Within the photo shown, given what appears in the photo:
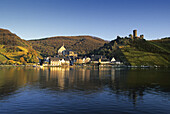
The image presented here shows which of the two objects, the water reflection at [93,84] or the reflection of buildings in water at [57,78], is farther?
the reflection of buildings in water at [57,78]

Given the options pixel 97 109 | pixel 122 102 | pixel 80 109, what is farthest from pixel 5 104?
pixel 122 102

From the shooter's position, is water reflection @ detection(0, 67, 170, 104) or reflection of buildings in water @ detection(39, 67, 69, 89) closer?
water reflection @ detection(0, 67, 170, 104)

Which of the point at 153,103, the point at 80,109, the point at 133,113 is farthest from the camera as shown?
the point at 153,103

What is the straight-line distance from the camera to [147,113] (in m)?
25.8

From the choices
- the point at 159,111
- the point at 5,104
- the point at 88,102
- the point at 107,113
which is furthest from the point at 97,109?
the point at 5,104

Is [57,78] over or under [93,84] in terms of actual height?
over

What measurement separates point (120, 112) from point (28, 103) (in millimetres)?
16232

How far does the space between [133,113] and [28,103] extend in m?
18.1

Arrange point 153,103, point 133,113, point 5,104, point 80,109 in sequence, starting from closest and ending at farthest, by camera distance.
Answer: point 133,113 < point 80,109 < point 5,104 < point 153,103

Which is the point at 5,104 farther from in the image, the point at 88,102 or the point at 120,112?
the point at 120,112

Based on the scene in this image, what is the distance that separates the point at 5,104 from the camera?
29922 millimetres

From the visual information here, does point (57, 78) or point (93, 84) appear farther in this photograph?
point (57, 78)

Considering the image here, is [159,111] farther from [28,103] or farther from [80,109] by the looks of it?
[28,103]

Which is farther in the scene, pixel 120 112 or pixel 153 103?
pixel 153 103
